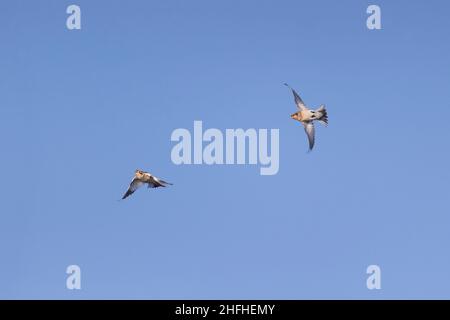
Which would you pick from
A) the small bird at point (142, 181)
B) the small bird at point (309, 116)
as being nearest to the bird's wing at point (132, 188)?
the small bird at point (142, 181)

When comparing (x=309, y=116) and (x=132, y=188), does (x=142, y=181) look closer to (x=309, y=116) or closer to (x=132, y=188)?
(x=132, y=188)

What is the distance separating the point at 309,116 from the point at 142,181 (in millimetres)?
1843

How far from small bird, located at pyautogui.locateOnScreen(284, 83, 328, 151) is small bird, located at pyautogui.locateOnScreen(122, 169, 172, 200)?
1518mm

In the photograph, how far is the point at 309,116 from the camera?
7.68 metres

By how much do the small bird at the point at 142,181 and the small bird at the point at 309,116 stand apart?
1518mm

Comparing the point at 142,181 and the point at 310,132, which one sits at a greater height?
the point at 310,132

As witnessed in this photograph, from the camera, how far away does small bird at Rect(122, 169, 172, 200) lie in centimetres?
758

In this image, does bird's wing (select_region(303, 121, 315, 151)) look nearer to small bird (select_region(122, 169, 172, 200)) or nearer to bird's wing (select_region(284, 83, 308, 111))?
bird's wing (select_region(284, 83, 308, 111))

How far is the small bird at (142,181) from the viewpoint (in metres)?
7.58

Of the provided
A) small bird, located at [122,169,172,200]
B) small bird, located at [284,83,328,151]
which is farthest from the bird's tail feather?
small bird, located at [122,169,172,200]

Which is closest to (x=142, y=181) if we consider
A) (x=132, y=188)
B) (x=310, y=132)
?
(x=132, y=188)
